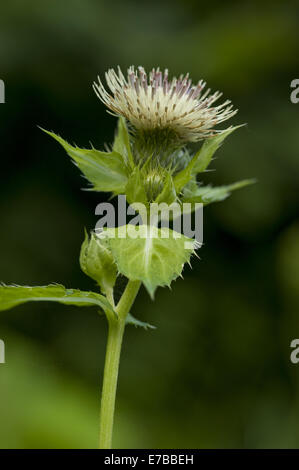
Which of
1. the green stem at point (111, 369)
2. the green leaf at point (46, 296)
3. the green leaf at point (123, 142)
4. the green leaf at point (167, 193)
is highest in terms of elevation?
the green leaf at point (123, 142)

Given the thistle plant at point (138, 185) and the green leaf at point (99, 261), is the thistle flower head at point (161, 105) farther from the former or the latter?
the green leaf at point (99, 261)

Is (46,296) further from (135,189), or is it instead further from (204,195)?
(204,195)

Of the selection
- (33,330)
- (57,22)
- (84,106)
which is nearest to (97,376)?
(33,330)

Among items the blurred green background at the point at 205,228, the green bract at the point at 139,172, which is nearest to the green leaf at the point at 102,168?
the green bract at the point at 139,172

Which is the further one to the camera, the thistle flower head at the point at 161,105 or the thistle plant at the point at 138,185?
the thistle flower head at the point at 161,105

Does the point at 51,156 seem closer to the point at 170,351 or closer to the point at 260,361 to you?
the point at 170,351

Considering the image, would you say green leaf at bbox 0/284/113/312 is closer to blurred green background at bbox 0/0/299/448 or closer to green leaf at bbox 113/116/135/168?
green leaf at bbox 113/116/135/168
